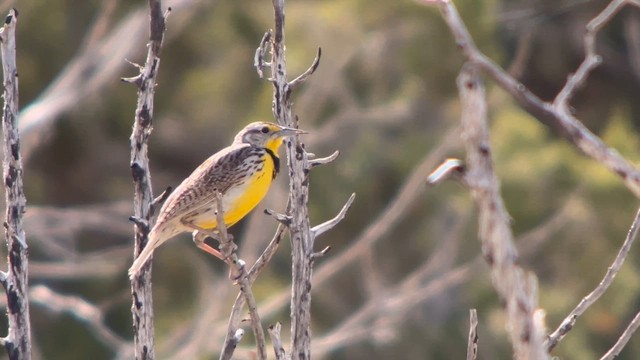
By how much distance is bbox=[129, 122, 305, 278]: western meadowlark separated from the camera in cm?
364

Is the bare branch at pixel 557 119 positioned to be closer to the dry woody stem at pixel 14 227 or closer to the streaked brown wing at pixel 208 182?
the dry woody stem at pixel 14 227

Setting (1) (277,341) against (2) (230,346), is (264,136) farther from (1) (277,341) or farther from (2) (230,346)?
(1) (277,341)

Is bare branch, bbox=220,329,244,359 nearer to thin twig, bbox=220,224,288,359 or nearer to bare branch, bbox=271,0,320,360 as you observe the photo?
thin twig, bbox=220,224,288,359

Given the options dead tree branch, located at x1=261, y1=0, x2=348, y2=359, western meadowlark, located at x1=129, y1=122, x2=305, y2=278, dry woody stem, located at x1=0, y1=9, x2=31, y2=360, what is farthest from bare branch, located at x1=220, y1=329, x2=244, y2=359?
western meadowlark, located at x1=129, y1=122, x2=305, y2=278

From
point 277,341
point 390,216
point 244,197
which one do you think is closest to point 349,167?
A: point 390,216

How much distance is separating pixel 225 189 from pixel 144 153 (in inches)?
31.9

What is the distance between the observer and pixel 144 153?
297 centimetres

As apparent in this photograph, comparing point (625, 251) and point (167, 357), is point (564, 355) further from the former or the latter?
point (625, 251)

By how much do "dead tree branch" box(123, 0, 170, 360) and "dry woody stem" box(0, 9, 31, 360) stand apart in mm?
239

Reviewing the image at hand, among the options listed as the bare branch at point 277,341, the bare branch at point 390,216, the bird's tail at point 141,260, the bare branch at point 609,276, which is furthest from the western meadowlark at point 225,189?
the bare branch at point 390,216

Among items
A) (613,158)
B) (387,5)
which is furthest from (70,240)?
(613,158)

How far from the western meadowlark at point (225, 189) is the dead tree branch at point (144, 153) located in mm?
451

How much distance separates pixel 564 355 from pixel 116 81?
12.7 feet

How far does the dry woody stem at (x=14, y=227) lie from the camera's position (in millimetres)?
2752
